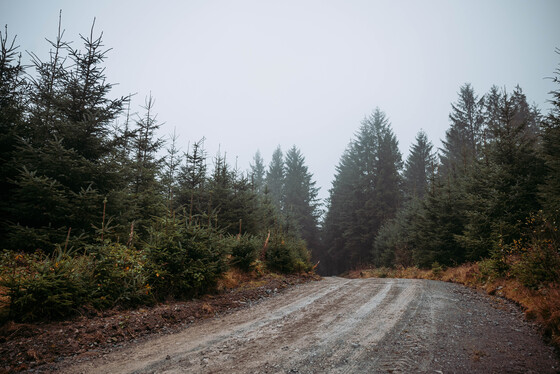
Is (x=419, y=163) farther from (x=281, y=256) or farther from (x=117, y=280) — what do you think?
(x=117, y=280)

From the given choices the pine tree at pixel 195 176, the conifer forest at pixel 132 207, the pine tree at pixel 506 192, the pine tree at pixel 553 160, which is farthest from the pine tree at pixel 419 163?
the pine tree at pixel 195 176

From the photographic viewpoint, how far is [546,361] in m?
3.22

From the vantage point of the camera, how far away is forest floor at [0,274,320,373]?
329 centimetres

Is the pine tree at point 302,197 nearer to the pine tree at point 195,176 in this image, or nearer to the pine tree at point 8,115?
the pine tree at point 195,176

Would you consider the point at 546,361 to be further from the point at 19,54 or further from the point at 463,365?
the point at 19,54

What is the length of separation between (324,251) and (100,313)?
3338cm

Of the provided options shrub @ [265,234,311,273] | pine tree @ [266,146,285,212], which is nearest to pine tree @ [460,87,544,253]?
shrub @ [265,234,311,273]

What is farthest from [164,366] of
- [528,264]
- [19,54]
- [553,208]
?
[553,208]

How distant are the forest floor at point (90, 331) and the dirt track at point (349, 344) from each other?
1.29 feet

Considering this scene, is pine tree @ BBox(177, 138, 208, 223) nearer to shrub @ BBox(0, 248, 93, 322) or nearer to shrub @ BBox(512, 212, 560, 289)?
shrub @ BBox(0, 248, 93, 322)

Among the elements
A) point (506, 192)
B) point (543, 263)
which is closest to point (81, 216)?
point (543, 263)

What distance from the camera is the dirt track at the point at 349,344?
3.12 metres

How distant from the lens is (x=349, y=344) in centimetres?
378

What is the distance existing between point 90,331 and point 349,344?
437 centimetres
